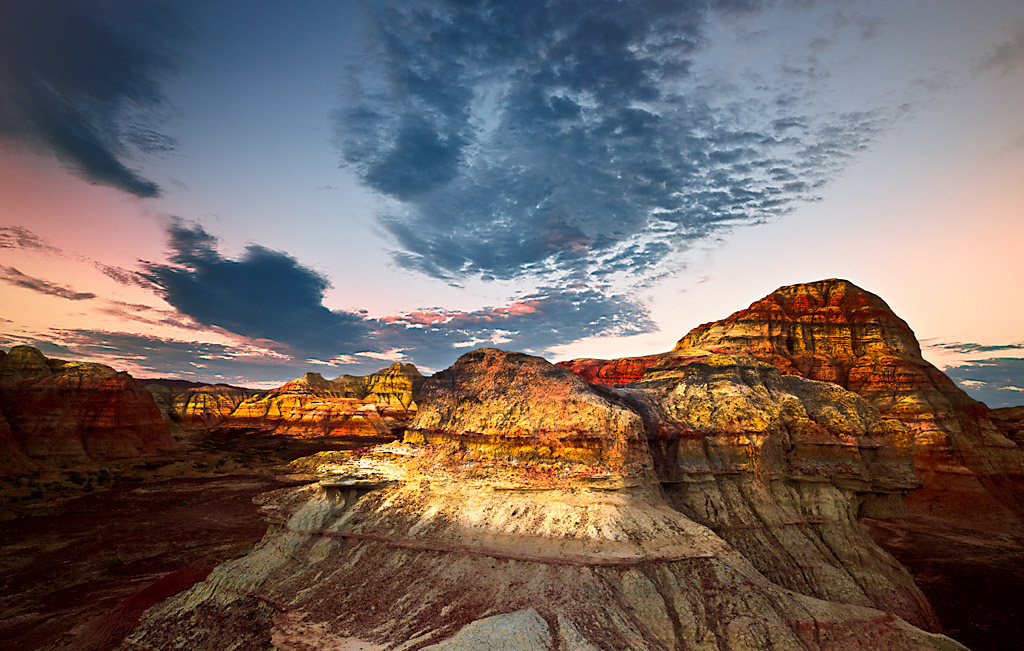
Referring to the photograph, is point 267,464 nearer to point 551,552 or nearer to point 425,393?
point 425,393

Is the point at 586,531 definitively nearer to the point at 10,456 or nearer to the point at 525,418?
the point at 525,418

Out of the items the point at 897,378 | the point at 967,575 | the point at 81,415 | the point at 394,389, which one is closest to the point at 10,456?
the point at 81,415

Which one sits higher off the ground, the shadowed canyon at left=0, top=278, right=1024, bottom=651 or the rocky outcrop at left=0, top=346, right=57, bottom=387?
the rocky outcrop at left=0, top=346, right=57, bottom=387

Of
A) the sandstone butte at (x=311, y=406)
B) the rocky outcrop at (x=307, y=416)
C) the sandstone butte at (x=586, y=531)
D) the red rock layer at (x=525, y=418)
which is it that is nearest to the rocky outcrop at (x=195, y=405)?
the sandstone butte at (x=311, y=406)

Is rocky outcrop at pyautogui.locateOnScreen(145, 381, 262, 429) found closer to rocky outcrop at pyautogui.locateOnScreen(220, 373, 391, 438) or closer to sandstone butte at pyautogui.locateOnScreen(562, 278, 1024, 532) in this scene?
rocky outcrop at pyautogui.locateOnScreen(220, 373, 391, 438)

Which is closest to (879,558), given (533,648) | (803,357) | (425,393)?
(533,648)

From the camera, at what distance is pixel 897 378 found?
45125 mm

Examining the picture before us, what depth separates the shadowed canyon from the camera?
35.6ft

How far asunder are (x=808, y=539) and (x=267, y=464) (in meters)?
58.9

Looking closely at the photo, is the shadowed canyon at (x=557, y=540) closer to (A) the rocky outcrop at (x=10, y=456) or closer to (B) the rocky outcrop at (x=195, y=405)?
(A) the rocky outcrop at (x=10, y=456)

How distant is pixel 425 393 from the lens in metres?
18.4

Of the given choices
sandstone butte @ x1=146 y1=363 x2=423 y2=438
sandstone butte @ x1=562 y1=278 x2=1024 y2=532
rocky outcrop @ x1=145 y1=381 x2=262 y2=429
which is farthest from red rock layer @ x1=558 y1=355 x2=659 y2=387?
rocky outcrop @ x1=145 y1=381 x2=262 y2=429

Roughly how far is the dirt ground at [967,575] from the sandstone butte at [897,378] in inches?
201

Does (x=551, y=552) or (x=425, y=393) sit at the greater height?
(x=425, y=393)
